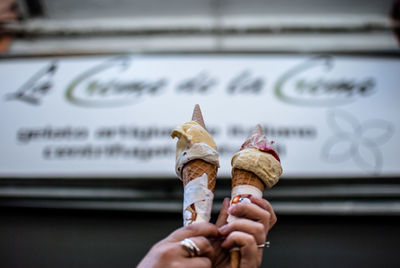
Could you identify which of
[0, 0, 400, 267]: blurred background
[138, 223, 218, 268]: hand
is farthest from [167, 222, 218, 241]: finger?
[0, 0, 400, 267]: blurred background

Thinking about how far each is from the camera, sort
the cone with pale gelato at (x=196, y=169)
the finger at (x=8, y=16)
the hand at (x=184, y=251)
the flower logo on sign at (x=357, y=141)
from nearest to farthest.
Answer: the hand at (x=184, y=251) < the cone with pale gelato at (x=196, y=169) < the flower logo on sign at (x=357, y=141) < the finger at (x=8, y=16)

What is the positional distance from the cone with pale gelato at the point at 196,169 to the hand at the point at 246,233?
3.8 inches

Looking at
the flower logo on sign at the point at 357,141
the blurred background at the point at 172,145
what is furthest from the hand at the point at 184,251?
the flower logo on sign at the point at 357,141

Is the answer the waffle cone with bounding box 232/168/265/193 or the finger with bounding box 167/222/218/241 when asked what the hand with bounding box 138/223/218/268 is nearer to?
the finger with bounding box 167/222/218/241

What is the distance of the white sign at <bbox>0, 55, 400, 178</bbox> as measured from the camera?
104 inches

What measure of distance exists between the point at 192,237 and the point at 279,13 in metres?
3.29

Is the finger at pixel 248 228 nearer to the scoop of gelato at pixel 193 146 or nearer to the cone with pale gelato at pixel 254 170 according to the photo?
the cone with pale gelato at pixel 254 170

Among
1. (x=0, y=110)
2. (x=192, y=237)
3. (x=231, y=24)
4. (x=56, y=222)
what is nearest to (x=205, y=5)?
(x=231, y=24)

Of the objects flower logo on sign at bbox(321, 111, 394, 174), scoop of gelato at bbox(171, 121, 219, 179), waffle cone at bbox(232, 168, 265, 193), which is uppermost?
flower logo on sign at bbox(321, 111, 394, 174)

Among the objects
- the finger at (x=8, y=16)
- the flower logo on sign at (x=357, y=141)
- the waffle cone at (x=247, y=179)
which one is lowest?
the waffle cone at (x=247, y=179)

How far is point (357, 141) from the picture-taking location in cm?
269

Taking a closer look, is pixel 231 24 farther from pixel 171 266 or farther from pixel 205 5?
pixel 171 266

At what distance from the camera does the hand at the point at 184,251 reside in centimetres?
88

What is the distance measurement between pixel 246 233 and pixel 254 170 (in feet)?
0.73
